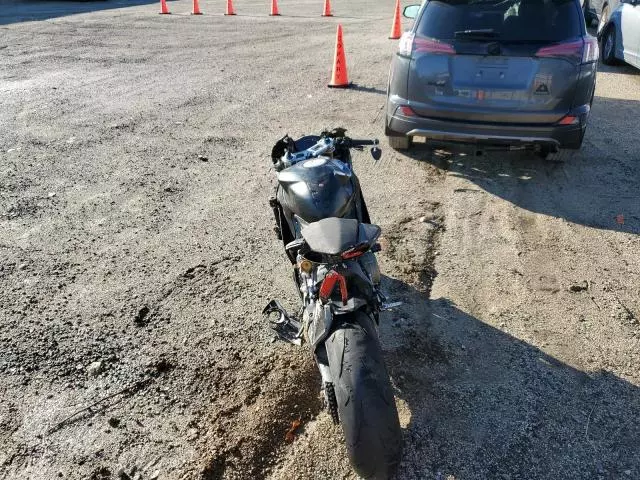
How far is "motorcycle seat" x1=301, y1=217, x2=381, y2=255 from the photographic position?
259 cm

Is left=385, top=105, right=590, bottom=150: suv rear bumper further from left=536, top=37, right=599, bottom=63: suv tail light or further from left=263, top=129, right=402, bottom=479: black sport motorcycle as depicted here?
left=263, top=129, right=402, bottom=479: black sport motorcycle

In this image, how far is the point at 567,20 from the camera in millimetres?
5438

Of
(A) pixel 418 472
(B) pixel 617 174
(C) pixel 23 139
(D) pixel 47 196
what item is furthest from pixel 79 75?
(A) pixel 418 472

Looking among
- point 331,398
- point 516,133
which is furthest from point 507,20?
point 331,398

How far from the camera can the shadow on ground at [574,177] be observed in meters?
5.21

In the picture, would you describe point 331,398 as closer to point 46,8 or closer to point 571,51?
point 571,51

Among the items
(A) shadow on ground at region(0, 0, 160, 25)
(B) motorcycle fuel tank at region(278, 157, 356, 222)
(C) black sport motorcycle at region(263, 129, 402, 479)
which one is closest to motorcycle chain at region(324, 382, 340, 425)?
(C) black sport motorcycle at region(263, 129, 402, 479)

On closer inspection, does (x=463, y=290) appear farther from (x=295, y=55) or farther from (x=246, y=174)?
(x=295, y=55)

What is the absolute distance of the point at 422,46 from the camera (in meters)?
5.54

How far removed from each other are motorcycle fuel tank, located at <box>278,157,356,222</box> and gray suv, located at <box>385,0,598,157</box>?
2.65 m

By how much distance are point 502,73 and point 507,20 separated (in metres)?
0.60

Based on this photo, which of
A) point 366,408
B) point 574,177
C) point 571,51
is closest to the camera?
point 366,408

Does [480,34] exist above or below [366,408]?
above

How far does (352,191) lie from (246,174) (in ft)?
10.3
